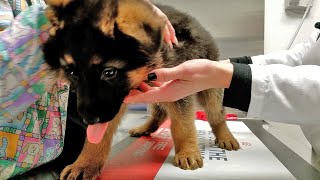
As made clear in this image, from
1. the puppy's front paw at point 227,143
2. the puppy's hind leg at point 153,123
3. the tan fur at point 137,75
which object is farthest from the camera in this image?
the puppy's hind leg at point 153,123

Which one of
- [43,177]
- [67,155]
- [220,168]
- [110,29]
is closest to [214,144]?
[220,168]

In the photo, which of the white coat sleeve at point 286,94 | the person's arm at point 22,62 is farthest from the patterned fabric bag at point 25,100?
the white coat sleeve at point 286,94

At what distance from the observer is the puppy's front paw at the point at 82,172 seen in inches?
42.3

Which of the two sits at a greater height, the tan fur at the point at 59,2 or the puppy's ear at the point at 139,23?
the tan fur at the point at 59,2

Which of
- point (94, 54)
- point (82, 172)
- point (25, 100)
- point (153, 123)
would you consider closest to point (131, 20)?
point (94, 54)

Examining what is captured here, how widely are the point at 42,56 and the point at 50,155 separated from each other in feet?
1.04

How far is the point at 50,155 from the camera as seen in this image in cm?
103

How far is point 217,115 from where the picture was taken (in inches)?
64.7

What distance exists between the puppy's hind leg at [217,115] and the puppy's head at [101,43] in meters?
0.74

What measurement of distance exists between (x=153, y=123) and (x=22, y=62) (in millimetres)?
1069

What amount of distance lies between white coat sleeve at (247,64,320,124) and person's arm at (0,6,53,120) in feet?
1.83

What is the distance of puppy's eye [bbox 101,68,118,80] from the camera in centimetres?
85

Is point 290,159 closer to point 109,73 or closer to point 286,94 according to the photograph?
point 286,94

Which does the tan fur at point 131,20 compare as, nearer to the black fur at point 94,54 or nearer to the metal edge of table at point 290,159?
the black fur at point 94,54
